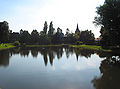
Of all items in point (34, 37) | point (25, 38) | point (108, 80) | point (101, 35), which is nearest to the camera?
point (108, 80)

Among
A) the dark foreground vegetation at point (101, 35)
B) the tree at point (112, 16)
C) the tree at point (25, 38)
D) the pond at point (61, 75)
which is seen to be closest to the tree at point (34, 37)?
the dark foreground vegetation at point (101, 35)

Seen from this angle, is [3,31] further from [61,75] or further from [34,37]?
[61,75]

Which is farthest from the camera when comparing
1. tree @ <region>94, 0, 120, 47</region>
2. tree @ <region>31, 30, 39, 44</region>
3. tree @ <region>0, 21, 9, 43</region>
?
tree @ <region>31, 30, 39, 44</region>

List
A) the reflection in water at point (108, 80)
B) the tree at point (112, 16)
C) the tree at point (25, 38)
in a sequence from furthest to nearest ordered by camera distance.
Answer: the tree at point (25, 38), the tree at point (112, 16), the reflection in water at point (108, 80)

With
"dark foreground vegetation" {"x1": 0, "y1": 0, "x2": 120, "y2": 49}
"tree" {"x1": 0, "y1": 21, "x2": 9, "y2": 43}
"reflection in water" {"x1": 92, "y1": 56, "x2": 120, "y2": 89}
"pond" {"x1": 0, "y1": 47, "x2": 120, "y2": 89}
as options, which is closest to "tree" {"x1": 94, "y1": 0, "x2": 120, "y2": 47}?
"dark foreground vegetation" {"x1": 0, "y1": 0, "x2": 120, "y2": 49}

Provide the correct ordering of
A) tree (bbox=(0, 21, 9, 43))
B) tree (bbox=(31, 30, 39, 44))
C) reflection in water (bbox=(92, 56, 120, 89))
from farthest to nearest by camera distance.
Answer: tree (bbox=(31, 30, 39, 44)) < tree (bbox=(0, 21, 9, 43)) < reflection in water (bbox=(92, 56, 120, 89))

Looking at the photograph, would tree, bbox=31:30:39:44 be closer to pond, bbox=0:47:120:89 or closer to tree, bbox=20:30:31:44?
tree, bbox=20:30:31:44

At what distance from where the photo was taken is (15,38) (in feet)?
353

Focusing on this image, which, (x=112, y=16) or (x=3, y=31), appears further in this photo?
(x=3, y=31)

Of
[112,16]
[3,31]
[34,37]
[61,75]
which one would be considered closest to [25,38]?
[34,37]

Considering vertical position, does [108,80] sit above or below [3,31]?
below

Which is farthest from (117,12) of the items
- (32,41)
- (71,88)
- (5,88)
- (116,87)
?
(32,41)

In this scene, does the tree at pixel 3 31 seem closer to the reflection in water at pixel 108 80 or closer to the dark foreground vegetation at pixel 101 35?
the dark foreground vegetation at pixel 101 35

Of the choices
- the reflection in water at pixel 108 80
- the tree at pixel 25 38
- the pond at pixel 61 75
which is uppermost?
the tree at pixel 25 38
